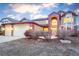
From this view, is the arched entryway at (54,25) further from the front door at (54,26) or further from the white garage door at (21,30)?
the white garage door at (21,30)

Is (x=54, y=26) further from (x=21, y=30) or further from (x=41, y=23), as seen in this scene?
(x=21, y=30)

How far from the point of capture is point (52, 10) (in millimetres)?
1655

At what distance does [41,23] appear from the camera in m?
1.69

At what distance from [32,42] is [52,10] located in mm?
391

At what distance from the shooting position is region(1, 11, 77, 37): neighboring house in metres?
1.66

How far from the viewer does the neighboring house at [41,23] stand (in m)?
1.66

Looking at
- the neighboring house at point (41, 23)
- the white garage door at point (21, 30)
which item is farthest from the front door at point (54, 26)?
the white garage door at point (21, 30)

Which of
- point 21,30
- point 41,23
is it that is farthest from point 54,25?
point 21,30

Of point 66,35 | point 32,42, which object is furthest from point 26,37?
point 66,35

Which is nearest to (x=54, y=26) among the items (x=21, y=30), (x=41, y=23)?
(x=41, y=23)

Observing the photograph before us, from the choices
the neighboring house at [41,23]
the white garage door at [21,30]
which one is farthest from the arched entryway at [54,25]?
the white garage door at [21,30]

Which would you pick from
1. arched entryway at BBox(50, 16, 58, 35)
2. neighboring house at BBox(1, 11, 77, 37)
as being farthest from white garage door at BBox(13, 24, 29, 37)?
arched entryway at BBox(50, 16, 58, 35)

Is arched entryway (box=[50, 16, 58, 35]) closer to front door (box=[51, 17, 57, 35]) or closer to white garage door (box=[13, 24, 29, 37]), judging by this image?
front door (box=[51, 17, 57, 35])

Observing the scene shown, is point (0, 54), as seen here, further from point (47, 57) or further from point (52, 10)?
point (52, 10)
